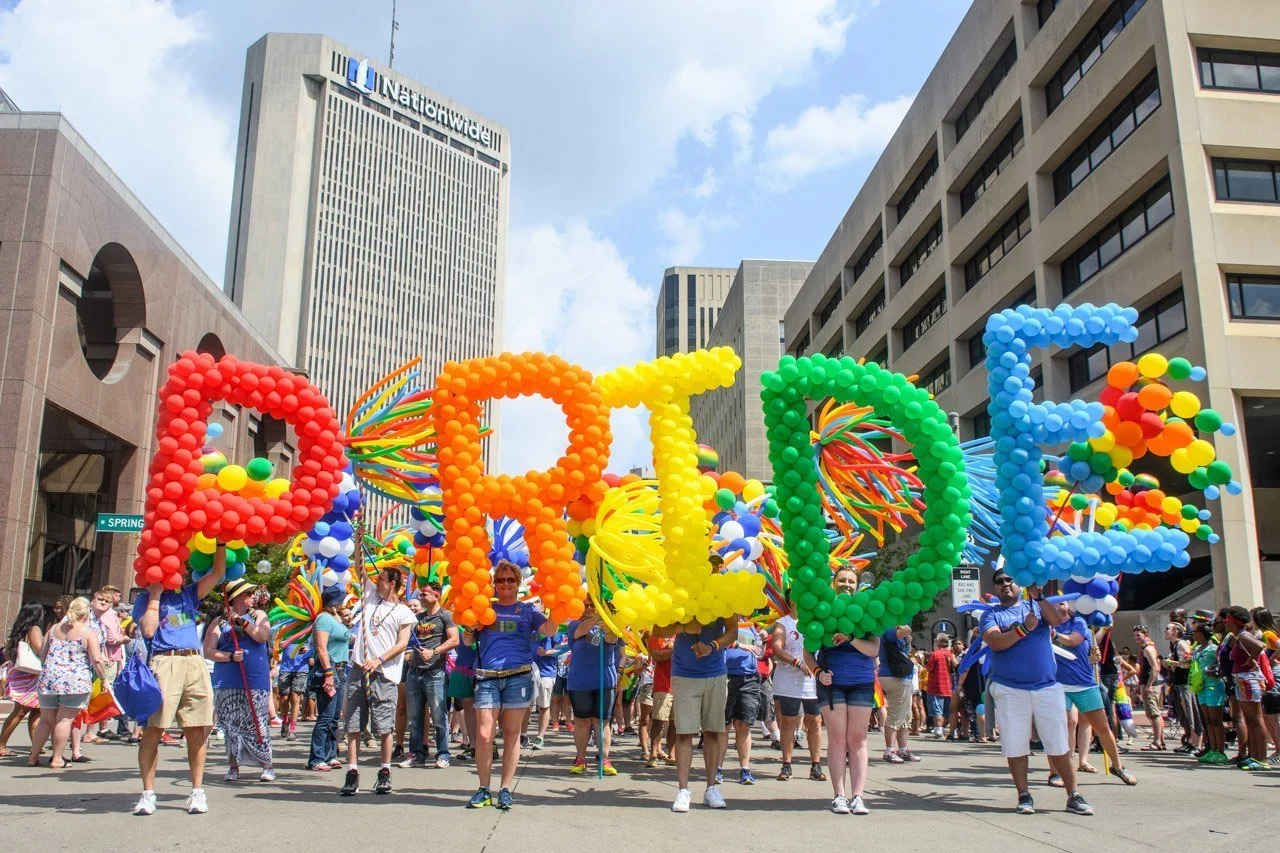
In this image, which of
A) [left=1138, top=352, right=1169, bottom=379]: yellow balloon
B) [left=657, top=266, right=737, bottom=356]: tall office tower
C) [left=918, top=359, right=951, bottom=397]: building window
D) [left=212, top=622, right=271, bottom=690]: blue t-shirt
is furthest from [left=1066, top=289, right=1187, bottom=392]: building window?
[left=657, top=266, right=737, bottom=356]: tall office tower

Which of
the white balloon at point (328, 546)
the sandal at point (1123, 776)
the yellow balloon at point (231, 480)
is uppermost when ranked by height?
the yellow balloon at point (231, 480)

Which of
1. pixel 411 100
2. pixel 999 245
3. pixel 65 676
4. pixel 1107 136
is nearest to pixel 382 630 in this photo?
pixel 65 676

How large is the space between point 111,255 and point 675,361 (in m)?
18.9

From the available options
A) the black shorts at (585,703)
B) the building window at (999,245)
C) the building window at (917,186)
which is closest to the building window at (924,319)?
the building window at (999,245)

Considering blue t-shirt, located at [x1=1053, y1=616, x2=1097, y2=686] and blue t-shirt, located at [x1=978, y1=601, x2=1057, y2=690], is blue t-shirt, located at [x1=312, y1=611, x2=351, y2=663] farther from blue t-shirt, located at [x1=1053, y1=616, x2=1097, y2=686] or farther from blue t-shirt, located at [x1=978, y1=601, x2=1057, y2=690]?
blue t-shirt, located at [x1=1053, y1=616, x2=1097, y2=686]

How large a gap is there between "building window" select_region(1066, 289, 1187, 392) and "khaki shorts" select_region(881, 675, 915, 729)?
13849 mm

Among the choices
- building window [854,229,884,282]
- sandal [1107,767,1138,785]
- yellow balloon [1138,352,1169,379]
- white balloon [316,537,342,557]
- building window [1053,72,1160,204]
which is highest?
building window [854,229,884,282]

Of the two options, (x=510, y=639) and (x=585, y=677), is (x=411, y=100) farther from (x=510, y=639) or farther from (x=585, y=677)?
(x=510, y=639)

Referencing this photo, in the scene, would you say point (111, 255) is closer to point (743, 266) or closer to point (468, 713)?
point (468, 713)

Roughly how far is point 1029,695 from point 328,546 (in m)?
5.78

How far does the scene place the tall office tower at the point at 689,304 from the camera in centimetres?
10994

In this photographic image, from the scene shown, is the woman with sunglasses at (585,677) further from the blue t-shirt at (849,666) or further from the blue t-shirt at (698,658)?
the blue t-shirt at (849,666)

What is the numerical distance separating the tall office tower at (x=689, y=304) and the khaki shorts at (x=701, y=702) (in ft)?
334

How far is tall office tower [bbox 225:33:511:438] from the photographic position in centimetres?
9400
